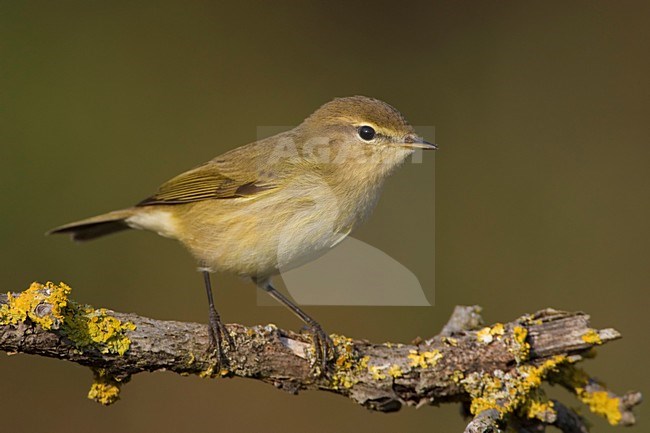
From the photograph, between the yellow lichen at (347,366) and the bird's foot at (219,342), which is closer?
the bird's foot at (219,342)

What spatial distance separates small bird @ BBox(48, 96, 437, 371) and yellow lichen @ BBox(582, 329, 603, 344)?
46.5 inches

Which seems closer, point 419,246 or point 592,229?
point 419,246

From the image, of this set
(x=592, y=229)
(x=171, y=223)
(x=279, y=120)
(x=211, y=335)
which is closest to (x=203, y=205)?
(x=171, y=223)

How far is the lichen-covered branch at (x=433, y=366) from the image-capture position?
10.4 ft

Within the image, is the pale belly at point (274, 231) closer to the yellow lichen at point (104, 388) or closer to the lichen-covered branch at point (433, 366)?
the lichen-covered branch at point (433, 366)

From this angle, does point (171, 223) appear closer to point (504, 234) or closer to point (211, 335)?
point (211, 335)

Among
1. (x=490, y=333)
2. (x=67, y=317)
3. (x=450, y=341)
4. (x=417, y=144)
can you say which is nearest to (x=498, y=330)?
(x=490, y=333)

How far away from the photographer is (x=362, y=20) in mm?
7141

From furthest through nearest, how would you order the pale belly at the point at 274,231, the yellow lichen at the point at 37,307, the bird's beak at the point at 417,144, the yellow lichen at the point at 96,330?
the bird's beak at the point at 417,144
the pale belly at the point at 274,231
the yellow lichen at the point at 96,330
the yellow lichen at the point at 37,307

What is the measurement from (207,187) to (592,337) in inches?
90.0

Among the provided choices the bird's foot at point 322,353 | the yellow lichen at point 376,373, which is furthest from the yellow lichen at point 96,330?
the yellow lichen at point 376,373

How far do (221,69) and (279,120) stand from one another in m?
0.87

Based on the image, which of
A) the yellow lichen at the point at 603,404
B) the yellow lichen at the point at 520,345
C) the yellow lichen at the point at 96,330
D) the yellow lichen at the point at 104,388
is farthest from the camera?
the yellow lichen at the point at 603,404

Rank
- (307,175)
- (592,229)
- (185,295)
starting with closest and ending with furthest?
(307,175), (185,295), (592,229)
